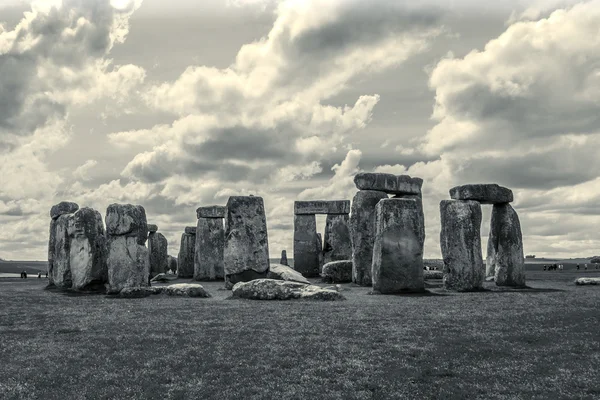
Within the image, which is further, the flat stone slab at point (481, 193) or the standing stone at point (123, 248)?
the flat stone slab at point (481, 193)

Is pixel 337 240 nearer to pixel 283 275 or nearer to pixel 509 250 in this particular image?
pixel 283 275

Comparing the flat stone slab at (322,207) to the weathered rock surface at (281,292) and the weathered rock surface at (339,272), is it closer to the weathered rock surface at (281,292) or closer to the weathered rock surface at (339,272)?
the weathered rock surface at (339,272)

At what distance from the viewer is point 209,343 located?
8.45 metres

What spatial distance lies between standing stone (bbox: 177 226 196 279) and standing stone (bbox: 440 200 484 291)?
14970 mm

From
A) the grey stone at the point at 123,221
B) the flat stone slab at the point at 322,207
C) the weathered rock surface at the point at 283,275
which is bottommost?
the weathered rock surface at the point at 283,275

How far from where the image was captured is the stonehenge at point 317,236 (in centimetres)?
2750

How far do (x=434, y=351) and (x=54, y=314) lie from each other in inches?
334

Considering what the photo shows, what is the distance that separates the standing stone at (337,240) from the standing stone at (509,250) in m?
9.88

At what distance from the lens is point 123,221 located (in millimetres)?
16234

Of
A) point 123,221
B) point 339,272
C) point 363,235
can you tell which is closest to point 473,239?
point 363,235

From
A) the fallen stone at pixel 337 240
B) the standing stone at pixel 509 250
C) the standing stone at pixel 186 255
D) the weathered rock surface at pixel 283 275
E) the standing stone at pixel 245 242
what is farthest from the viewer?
the standing stone at pixel 186 255

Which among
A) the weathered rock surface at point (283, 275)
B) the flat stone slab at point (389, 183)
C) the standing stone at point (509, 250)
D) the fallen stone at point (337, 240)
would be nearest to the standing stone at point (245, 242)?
the weathered rock surface at point (283, 275)

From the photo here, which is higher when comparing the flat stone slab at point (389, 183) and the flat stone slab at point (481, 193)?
the flat stone slab at point (389, 183)

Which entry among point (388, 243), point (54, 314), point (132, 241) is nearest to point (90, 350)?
point (54, 314)
